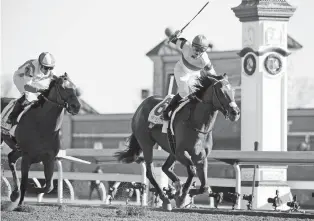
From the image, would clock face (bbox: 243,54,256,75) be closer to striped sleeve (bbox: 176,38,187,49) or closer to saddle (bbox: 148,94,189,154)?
striped sleeve (bbox: 176,38,187,49)

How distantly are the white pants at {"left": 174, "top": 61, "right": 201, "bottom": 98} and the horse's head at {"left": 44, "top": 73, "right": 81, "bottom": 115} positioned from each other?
1371 mm

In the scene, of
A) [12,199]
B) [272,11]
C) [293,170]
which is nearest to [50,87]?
[12,199]

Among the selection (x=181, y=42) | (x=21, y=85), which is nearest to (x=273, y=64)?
(x=181, y=42)

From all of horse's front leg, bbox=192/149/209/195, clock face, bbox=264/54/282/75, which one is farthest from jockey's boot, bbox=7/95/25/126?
clock face, bbox=264/54/282/75

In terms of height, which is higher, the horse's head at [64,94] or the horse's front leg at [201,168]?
the horse's head at [64,94]

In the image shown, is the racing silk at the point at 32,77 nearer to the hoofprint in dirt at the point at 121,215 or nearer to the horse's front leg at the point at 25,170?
the horse's front leg at the point at 25,170

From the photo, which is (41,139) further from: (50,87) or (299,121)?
(299,121)

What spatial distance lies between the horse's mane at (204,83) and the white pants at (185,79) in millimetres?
405

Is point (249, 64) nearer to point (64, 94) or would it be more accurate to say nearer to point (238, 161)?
point (238, 161)

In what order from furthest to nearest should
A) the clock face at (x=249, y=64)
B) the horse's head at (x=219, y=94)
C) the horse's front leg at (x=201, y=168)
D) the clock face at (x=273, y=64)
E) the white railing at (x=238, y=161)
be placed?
1. the clock face at (x=249, y=64)
2. the clock face at (x=273, y=64)
3. the white railing at (x=238, y=161)
4. the horse's front leg at (x=201, y=168)
5. the horse's head at (x=219, y=94)

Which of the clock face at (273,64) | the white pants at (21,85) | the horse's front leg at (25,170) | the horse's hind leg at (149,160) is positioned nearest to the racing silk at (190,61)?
the horse's hind leg at (149,160)

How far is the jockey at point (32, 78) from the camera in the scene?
12.0 m

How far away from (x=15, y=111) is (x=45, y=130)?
3.25 feet

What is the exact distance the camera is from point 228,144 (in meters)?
27.6
